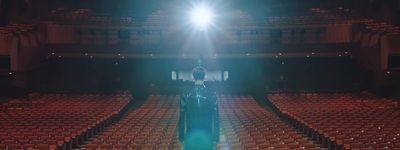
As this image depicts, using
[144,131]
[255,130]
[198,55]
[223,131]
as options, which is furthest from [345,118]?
[198,55]

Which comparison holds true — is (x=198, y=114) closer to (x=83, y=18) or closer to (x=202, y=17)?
(x=83, y=18)

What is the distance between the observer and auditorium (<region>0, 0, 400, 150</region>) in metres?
16.9

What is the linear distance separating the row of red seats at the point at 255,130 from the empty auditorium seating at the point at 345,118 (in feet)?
1.08

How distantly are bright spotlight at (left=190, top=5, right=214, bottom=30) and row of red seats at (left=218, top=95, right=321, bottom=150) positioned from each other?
18.2 feet

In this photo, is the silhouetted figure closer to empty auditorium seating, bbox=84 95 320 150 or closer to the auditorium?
empty auditorium seating, bbox=84 95 320 150

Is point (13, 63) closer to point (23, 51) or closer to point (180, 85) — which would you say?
point (23, 51)

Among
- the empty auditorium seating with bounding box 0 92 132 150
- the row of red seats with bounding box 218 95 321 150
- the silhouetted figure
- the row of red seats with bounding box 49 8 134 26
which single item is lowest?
the row of red seats with bounding box 218 95 321 150

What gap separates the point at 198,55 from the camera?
2008 cm

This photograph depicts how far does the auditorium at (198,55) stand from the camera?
55.4ft

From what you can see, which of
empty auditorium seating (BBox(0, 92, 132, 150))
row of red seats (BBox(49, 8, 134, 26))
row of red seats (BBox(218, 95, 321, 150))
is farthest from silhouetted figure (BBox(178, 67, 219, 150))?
row of red seats (BBox(49, 8, 134, 26))

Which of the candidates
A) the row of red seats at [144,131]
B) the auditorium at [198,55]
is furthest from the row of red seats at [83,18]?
the row of red seats at [144,131]

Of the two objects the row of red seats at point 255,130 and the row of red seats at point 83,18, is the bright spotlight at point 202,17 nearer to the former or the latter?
the row of red seats at point 83,18

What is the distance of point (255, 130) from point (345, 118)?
2.63 metres

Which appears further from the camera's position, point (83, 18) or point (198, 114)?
point (83, 18)
